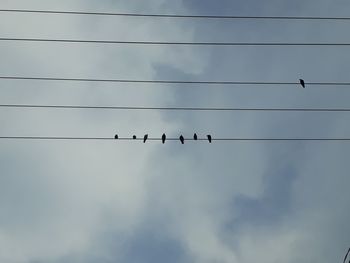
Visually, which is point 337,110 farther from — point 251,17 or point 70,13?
point 70,13

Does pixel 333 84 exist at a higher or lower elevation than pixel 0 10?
lower

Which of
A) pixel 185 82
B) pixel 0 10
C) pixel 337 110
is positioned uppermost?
pixel 0 10

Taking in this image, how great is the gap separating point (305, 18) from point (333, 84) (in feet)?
9.45

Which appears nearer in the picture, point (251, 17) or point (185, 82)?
point (251, 17)

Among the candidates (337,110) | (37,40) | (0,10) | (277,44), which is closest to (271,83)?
(277,44)

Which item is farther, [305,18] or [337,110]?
[337,110]

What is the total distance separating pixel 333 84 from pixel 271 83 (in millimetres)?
2514

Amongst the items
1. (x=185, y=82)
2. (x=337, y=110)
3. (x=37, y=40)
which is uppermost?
(x=37, y=40)

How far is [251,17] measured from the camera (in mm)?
19703

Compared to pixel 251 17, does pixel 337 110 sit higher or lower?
lower

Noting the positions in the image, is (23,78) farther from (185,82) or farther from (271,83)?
(271,83)

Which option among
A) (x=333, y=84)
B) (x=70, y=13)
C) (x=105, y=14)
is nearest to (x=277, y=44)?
(x=333, y=84)

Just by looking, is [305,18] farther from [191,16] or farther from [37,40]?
[37,40]

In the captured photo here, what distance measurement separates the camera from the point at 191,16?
2028 cm
